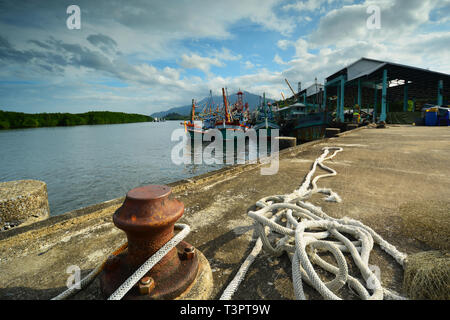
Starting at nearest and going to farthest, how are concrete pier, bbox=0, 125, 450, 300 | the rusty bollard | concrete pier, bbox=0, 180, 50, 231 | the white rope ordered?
the rusty bollard → the white rope → concrete pier, bbox=0, 125, 450, 300 → concrete pier, bbox=0, 180, 50, 231

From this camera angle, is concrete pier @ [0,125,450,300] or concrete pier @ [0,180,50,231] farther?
concrete pier @ [0,180,50,231]

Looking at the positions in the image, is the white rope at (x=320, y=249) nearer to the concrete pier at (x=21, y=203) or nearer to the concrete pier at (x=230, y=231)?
the concrete pier at (x=230, y=231)

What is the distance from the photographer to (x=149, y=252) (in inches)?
45.9

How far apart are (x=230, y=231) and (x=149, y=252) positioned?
875mm

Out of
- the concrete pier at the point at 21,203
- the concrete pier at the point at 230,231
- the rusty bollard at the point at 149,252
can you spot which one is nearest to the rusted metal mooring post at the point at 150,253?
the rusty bollard at the point at 149,252

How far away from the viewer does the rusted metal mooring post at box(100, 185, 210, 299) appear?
3.50 feet

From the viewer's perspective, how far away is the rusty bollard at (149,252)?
107 centimetres

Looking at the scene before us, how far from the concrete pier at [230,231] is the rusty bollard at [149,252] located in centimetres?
20

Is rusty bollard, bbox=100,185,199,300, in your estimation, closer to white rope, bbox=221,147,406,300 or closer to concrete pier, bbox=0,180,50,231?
white rope, bbox=221,147,406,300

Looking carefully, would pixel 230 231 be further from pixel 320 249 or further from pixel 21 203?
pixel 21 203

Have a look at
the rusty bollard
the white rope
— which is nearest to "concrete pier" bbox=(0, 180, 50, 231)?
the rusty bollard

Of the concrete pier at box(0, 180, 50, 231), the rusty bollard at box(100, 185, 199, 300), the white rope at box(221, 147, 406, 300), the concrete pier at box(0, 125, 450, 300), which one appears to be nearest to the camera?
the rusty bollard at box(100, 185, 199, 300)
